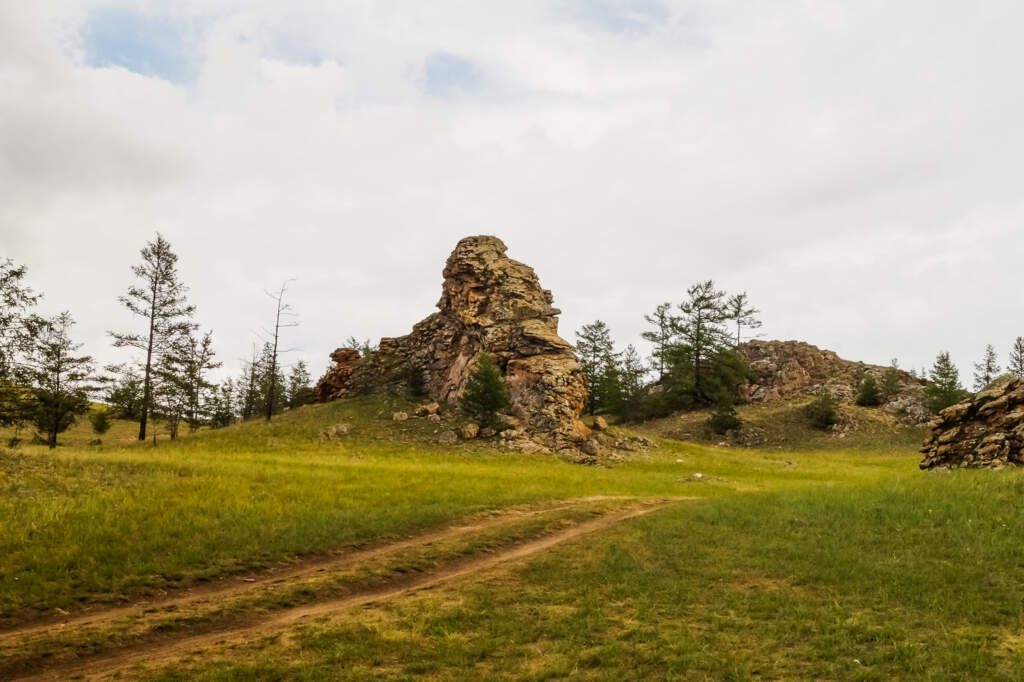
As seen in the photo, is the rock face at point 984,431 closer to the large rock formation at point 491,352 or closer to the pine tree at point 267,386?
the large rock formation at point 491,352

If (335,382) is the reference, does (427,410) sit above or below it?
below

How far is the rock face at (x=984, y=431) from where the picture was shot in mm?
22281

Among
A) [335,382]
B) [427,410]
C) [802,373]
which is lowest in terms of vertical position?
[427,410]

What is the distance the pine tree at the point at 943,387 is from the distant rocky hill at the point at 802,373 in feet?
20.0

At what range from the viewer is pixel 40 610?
1046 centimetres

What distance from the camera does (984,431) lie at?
2422 cm

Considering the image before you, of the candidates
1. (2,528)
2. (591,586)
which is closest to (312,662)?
(591,586)

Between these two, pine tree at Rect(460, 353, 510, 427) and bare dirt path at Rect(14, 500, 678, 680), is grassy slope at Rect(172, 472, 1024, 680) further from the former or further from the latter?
pine tree at Rect(460, 353, 510, 427)

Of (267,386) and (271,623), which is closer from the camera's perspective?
(271,623)

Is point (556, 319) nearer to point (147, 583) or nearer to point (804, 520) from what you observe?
point (804, 520)

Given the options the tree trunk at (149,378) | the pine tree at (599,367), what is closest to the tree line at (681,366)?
the pine tree at (599,367)

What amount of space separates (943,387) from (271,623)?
65101 mm

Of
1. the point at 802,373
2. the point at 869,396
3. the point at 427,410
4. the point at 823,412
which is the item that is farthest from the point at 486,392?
the point at 802,373

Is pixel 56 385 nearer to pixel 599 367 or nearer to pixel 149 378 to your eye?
pixel 149 378
